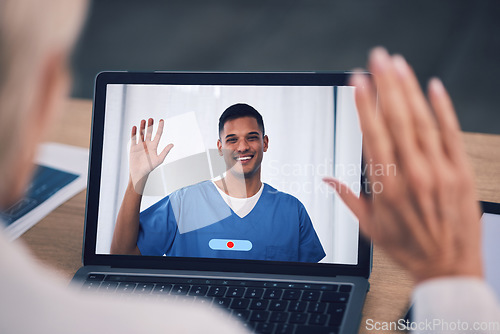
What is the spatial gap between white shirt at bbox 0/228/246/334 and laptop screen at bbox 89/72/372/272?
40 cm

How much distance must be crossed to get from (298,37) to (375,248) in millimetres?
1901

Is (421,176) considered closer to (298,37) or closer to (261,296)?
(261,296)

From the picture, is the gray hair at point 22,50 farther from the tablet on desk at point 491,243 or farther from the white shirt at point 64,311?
the tablet on desk at point 491,243

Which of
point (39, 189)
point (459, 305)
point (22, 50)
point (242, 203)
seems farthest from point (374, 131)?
point (39, 189)

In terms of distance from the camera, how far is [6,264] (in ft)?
1.04

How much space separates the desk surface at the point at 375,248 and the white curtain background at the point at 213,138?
8cm

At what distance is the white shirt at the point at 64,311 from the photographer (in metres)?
0.30

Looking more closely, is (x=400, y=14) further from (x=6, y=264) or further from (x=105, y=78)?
(x=6, y=264)

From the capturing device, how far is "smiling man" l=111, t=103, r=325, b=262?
0.74m

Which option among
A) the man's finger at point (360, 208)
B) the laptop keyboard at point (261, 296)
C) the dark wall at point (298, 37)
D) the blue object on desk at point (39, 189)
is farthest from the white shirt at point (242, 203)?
the dark wall at point (298, 37)

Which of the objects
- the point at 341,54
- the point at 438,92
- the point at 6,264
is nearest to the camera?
the point at 6,264

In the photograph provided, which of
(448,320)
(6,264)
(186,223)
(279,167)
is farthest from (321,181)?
(6,264)

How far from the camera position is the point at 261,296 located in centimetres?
68

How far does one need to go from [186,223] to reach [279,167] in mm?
153
